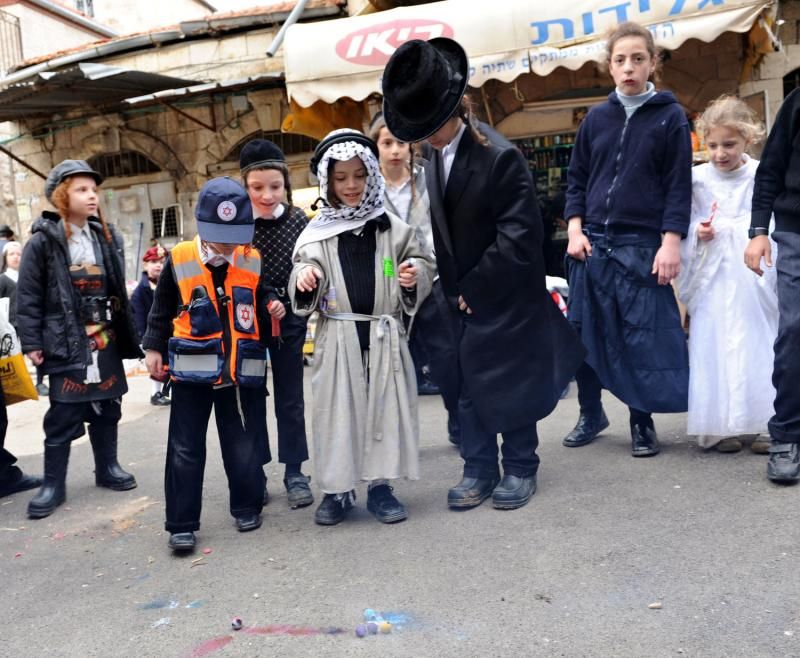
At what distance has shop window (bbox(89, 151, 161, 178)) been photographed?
14.4m

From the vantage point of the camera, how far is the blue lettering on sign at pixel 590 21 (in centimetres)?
786

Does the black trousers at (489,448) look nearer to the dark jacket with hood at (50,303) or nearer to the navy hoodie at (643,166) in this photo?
the navy hoodie at (643,166)

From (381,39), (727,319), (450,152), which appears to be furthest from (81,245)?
(381,39)

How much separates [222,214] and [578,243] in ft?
6.00

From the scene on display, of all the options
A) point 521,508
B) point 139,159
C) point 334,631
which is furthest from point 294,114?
point 334,631

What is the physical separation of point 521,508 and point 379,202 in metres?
1.47

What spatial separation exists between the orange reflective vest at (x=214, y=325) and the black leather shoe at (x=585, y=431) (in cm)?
189

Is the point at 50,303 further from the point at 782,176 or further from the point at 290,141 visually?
the point at 290,141

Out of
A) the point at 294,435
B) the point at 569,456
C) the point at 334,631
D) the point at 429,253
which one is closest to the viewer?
the point at 334,631

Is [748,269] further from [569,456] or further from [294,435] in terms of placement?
[294,435]

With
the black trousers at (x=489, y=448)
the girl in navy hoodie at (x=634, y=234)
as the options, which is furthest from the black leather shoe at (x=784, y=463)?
the black trousers at (x=489, y=448)

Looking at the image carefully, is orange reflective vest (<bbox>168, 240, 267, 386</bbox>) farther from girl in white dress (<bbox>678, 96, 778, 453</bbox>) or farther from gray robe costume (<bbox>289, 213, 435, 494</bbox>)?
girl in white dress (<bbox>678, 96, 778, 453</bbox>)

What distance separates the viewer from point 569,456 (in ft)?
14.1

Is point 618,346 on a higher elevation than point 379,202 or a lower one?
lower
